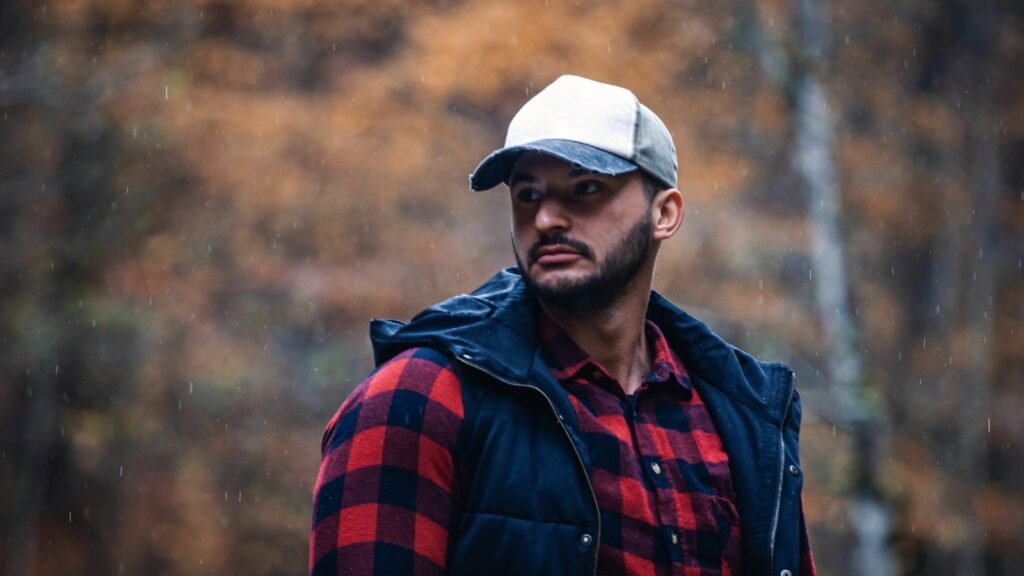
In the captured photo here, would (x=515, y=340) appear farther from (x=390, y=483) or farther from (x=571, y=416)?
(x=390, y=483)

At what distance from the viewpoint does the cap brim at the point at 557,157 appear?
2205 millimetres

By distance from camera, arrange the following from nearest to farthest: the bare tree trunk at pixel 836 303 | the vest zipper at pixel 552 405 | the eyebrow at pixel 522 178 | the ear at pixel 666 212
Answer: the vest zipper at pixel 552 405 < the eyebrow at pixel 522 178 < the ear at pixel 666 212 < the bare tree trunk at pixel 836 303

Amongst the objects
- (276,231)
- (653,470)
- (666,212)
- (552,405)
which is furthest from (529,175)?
(276,231)

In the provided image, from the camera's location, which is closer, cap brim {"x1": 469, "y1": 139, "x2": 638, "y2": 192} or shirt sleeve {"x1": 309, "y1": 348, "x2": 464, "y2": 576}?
shirt sleeve {"x1": 309, "y1": 348, "x2": 464, "y2": 576}

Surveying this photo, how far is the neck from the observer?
7.66ft

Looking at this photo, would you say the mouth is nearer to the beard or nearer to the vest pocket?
the beard

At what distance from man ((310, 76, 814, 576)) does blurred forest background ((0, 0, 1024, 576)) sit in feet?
24.0

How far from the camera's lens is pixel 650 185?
240 cm

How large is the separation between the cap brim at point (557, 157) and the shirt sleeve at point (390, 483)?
1.73ft

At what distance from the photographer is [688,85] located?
10.6 m

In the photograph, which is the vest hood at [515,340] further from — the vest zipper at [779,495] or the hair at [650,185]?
the hair at [650,185]

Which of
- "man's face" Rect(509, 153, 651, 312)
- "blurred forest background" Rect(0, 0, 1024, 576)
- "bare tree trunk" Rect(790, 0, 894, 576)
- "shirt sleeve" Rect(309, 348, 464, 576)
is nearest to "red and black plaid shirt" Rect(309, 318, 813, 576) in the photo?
"shirt sleeve" Rect(309, 348, 464, 576)

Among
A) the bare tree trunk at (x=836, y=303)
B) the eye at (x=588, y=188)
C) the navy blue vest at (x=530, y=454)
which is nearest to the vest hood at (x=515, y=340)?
the navy blue vest at (x=530, y=454)

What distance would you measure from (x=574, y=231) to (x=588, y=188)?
104 millimetres
